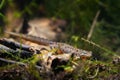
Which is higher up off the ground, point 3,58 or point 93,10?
point 93,10

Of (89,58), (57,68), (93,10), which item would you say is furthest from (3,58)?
(93,10)

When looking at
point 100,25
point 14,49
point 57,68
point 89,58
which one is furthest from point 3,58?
point 100,25

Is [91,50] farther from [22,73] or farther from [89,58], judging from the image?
[22,73]

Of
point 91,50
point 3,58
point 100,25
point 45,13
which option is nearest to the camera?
point 3,58

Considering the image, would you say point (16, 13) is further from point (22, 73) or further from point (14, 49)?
point (22, 73)

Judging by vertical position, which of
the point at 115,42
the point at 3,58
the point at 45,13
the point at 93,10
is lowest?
the point at 3,58

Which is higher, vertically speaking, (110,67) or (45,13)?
(45,13)

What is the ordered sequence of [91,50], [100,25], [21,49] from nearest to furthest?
[21,49] → [91,50] → [100,25]

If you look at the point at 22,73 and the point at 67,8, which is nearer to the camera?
the point at 22,73

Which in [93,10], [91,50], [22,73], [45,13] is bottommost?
[22,73]
